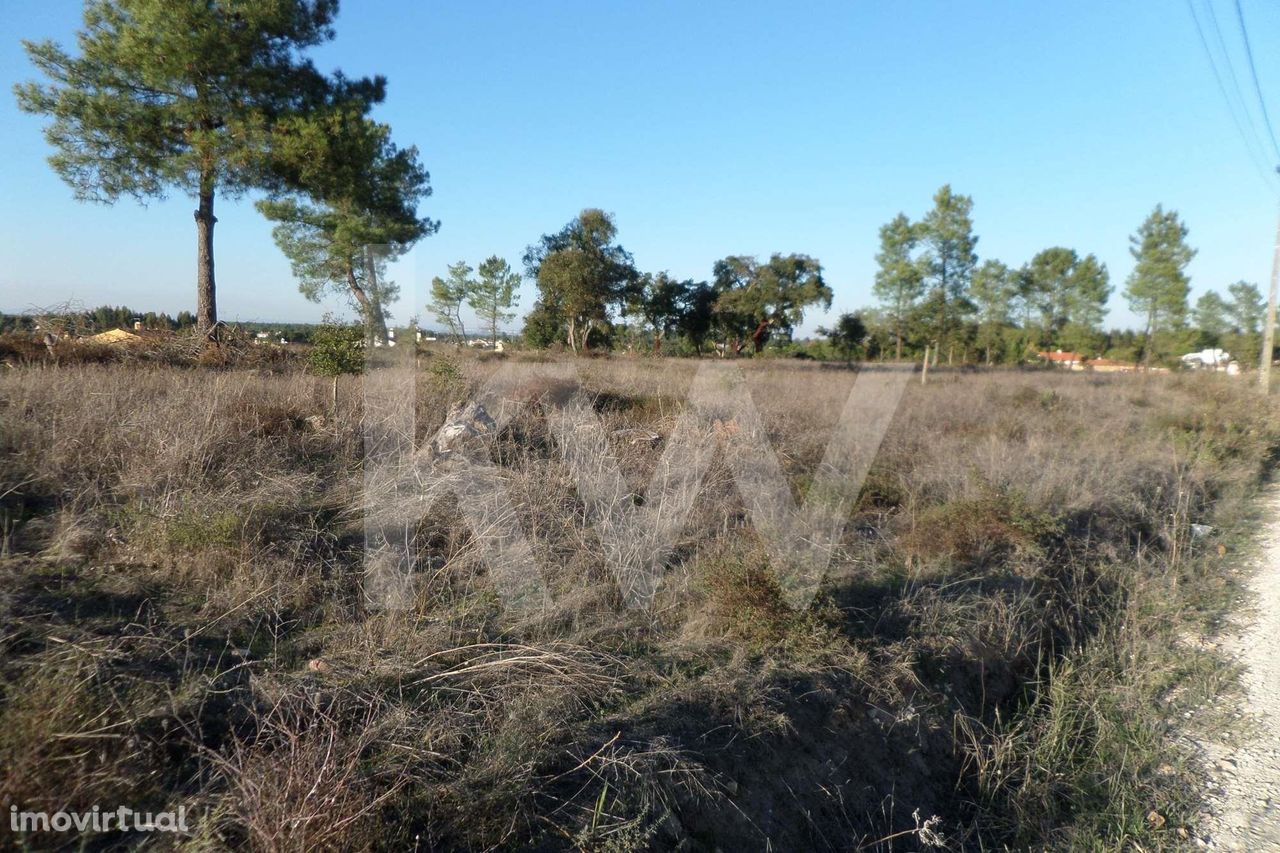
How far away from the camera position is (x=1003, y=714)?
4.55 metres

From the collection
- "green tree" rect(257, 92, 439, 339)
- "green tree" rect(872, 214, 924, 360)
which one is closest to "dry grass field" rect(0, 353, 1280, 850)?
"green tree" rect(257, 92, 439, 339)

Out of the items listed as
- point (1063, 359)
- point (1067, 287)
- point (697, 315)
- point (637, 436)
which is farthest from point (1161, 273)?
point (637, 436)

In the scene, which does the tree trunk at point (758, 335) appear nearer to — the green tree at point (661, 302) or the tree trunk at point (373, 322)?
the green tree at point (661, 302)

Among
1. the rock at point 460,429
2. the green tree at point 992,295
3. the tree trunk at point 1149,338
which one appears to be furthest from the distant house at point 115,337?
the tree trunk at point 1149,338

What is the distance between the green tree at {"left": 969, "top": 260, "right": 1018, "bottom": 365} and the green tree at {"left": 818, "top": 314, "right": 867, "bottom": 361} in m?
4.76

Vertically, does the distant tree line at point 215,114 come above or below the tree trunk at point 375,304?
above

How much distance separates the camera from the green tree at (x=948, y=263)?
1697 cm

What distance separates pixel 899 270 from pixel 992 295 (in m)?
4.82

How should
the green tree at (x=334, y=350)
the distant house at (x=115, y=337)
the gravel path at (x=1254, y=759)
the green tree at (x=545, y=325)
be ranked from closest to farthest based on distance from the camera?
the gravel path at (x=1254, y=759) < the green tree at (x=334, y=350) < the distant house at (x=115, y=337) < the green tree at (x=545, y=325)

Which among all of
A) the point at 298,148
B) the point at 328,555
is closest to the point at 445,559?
the point at 328,555

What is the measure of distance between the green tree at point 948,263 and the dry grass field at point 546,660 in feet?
37.6

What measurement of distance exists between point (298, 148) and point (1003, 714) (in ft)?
41.9

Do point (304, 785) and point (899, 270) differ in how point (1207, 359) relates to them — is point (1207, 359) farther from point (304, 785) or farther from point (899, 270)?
point (304, 785)

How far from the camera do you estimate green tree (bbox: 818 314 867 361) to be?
93.0ft
